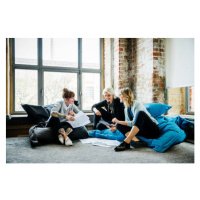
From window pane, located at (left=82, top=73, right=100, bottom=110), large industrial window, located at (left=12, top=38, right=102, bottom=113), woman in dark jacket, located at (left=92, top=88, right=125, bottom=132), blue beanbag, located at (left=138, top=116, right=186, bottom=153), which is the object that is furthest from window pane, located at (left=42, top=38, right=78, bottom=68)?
blue beanbag, located at (left=138, top=116, right=186, bottom=153)

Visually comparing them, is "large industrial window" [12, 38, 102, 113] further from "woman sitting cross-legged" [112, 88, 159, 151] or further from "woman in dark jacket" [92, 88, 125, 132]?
"woman sitting cross-legged" [112, 88, 159, 151]

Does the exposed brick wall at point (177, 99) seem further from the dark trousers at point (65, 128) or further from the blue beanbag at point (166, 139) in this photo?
the dark trousers at point (65, 128)

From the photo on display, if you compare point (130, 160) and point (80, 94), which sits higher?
point (80, 94)

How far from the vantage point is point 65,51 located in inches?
174

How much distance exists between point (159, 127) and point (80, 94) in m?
2.33

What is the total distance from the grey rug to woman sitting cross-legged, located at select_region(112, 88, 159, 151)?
0.46ft

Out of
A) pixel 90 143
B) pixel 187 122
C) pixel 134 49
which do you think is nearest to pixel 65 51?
pixel 134 49

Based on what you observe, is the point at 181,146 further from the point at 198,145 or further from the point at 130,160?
the point at 198,145

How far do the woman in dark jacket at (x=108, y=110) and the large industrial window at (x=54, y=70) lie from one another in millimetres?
1218

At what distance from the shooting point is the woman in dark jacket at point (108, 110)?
296 centimetres

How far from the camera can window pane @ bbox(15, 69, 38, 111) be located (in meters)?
3.99

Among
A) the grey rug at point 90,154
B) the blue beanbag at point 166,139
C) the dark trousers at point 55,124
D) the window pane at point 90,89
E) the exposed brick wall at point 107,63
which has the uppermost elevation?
the exposed brick wall at point 107,63

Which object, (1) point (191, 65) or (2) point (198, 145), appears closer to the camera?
(2) point (198, 145)

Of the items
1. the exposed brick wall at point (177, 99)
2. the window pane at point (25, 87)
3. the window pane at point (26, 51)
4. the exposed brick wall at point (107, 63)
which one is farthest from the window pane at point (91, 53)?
the exposed brick wall at point (177, 99)
